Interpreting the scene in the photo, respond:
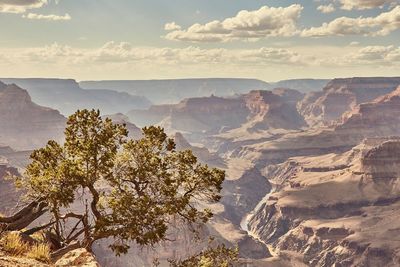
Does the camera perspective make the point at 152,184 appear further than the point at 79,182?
Yes

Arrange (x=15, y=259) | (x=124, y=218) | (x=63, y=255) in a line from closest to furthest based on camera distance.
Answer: (x=15, y=259) → (x=63, y=255) → (x=124, y=218)

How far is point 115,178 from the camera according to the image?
103ft

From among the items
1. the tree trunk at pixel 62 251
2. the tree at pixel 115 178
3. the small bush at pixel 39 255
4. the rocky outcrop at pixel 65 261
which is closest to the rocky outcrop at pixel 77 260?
the rocky outcrop at pixel 65 261

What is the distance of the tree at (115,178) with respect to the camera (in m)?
28.8

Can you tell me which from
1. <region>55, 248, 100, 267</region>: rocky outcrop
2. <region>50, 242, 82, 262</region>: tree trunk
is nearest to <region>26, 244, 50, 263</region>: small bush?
<region>55, 248, 100, 267</region>: rocky outcrop

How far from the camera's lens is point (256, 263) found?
170 m

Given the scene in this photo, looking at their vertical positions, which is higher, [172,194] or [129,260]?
[172,194]

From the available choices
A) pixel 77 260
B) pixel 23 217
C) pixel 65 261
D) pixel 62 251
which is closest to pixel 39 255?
pixel 65 261

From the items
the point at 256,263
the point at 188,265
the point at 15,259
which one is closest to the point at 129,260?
the point at 256,263

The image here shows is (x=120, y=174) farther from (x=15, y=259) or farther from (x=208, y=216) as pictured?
(x=15, y=259)

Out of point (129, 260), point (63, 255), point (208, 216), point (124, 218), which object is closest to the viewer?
point (63, 255)

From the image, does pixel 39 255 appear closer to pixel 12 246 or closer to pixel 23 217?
pixel 12 246

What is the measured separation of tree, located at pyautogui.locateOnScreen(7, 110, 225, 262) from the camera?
2877 cm

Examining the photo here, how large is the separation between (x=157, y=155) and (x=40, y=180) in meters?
7.21
